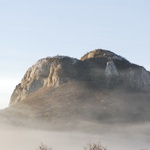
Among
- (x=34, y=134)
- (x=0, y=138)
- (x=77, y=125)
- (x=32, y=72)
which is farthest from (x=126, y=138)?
(x=32, y=72)

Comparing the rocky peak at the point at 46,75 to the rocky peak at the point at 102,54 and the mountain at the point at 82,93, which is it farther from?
the rocky peak at the point at 102,54

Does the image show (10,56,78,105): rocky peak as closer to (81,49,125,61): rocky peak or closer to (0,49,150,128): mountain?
(0,49,150,128): mountain

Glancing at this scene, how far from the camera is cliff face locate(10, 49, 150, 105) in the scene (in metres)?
154

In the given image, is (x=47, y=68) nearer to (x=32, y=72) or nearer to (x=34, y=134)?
(x=32, y=72)

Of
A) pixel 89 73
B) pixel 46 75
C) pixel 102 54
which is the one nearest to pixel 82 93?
pixel 89 73

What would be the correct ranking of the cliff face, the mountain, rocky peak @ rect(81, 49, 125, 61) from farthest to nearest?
rocky peak @ rect(81, 49, 125, 61), the cliff face, the mountain

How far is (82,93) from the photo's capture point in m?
148

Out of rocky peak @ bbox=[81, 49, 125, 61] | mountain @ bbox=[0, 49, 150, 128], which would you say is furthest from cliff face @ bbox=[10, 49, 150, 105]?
rocky peak @ bbox=[81, 49, 125, 61]

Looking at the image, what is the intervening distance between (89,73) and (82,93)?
1329cm

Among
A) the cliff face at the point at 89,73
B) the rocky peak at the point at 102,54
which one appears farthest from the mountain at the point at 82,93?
the rocky peak at the point at 102,54

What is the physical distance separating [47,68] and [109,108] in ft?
113

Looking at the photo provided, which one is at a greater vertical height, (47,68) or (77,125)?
(47,68)

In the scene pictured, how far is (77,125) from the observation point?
129m

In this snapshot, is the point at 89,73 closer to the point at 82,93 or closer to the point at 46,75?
the point at 82,93
